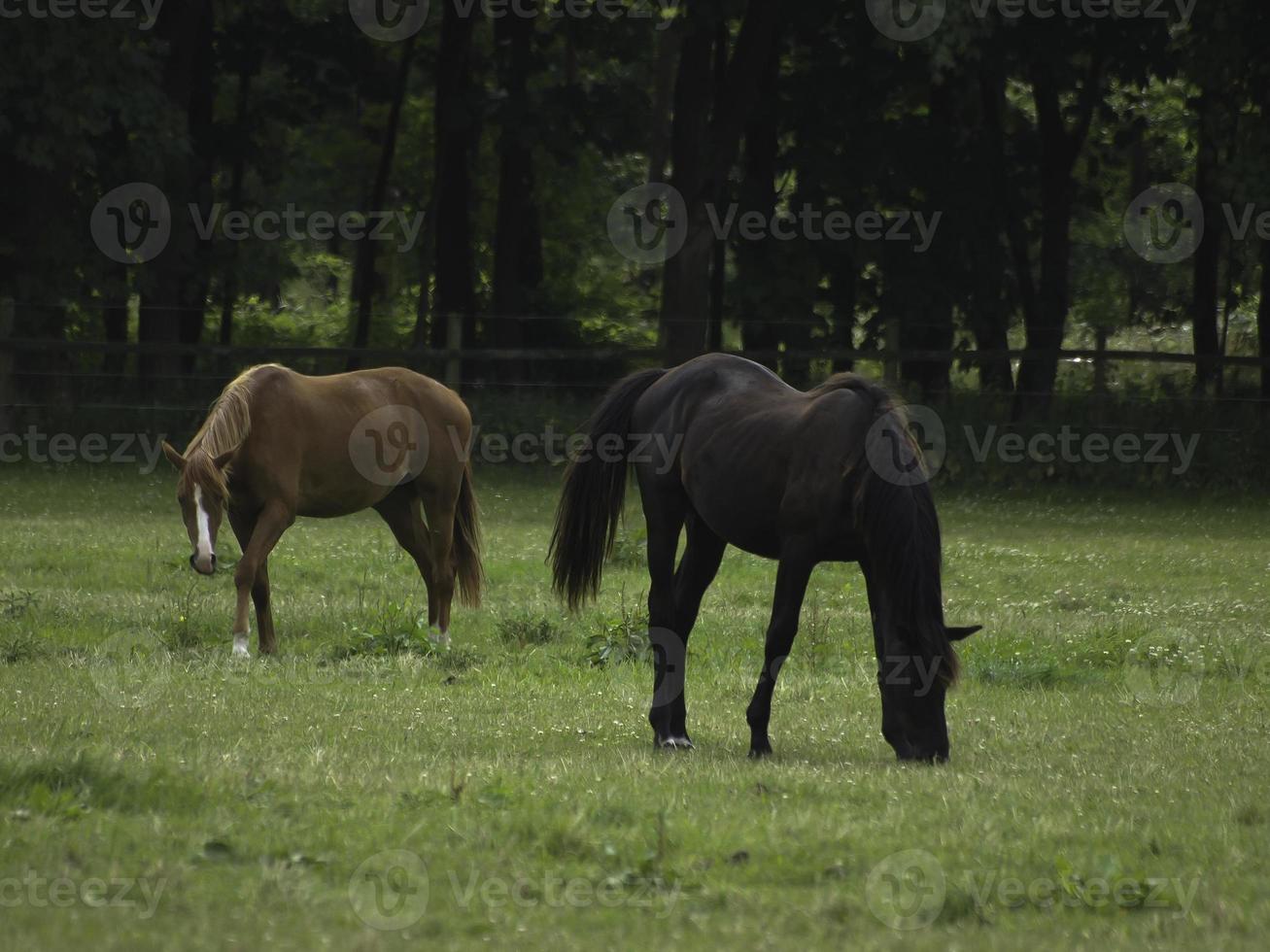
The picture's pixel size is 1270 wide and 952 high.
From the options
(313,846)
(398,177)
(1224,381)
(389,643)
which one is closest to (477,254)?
(398,177)

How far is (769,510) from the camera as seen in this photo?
8477 mm

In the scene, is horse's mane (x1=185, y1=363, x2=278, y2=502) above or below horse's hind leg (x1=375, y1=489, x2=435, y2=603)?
above

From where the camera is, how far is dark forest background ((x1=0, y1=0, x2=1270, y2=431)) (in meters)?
25.4

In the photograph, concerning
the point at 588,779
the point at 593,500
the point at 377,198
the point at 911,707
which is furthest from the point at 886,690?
the point at 377,198

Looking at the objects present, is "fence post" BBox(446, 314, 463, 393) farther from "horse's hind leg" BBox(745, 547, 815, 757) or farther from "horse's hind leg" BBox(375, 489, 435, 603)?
"horse's hind leg" BBox(745, 547, 815, 757)

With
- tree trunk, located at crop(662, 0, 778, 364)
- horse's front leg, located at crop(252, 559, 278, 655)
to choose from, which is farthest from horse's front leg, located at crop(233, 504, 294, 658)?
tree trunk, located at crop(662, 0, 778, 364)

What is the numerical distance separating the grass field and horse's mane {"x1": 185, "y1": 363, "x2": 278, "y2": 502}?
1167mm

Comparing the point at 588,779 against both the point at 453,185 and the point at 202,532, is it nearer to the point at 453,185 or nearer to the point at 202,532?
the point at 202,532

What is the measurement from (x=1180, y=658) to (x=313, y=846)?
773cm

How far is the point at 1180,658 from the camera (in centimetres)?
1185

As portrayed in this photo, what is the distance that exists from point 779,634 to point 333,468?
18.5 ft

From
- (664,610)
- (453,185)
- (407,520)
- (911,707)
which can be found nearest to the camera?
(911,707)

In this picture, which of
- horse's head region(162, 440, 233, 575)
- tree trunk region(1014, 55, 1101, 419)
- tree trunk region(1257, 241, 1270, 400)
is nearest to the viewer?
horse's head region(162, 440, 233, 575)

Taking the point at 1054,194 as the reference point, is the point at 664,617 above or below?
below
